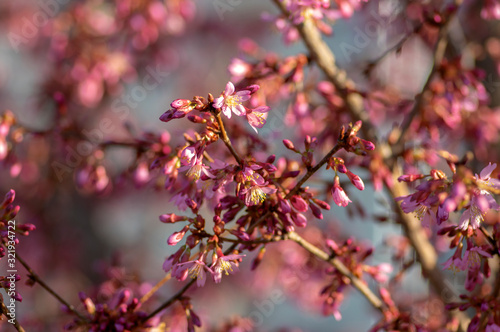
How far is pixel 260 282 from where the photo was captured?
3.97 meters

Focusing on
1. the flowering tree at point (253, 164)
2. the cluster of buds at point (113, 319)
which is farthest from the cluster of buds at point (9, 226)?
the cluster of buds at point (113, 319)

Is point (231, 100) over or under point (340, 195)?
over

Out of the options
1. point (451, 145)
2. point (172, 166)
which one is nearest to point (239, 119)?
point (172, 166)

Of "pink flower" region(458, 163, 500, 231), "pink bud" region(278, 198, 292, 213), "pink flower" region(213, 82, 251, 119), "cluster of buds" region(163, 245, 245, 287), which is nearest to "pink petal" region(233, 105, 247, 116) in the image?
"pink flower" region(213, 82, 251, 119)

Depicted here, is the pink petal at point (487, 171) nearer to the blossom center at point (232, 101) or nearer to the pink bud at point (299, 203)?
the pink bud at point (299, 203)

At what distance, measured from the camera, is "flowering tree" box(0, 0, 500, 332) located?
1399mm

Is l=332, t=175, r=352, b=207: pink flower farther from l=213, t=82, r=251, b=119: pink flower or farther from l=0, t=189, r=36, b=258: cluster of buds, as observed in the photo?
l=0, t=189, r=36, b=258: cluster of buds

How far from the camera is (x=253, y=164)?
1.36m

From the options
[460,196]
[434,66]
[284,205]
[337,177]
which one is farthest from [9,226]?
[434,66]

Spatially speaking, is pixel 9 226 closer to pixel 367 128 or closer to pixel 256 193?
pixel 256 193

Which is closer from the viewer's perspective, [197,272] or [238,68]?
[197,272]

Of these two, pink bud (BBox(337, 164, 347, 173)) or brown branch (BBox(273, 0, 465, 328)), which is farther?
brown branch (BBox(273, 0, 465, 328))

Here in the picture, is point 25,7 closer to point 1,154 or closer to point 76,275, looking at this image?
point 76,275

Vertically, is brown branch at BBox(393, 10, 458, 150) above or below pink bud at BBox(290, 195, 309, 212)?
below
